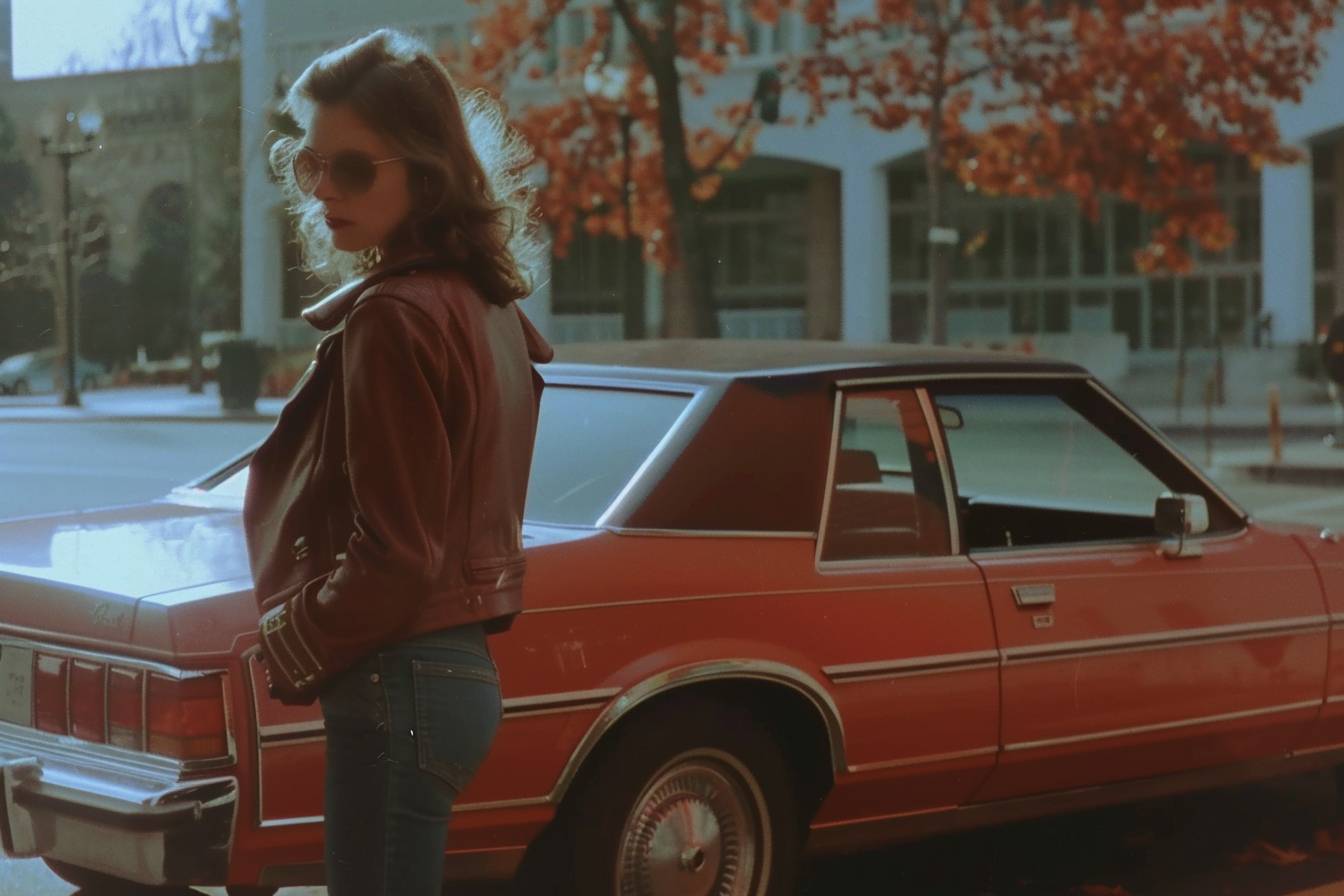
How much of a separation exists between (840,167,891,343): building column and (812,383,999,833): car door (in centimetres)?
3716

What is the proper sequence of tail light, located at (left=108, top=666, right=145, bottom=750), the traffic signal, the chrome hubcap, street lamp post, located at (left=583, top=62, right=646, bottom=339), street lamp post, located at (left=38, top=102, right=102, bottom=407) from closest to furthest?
tail light, located at (left=108, top=666, right=145, bottom=750), the chrome hubcap, street lamp post, located at (left=38, top=102, right=102, bottom=407), street lamp post, located at (left=583, top=62, right=646, bottom=339), the traffic signal

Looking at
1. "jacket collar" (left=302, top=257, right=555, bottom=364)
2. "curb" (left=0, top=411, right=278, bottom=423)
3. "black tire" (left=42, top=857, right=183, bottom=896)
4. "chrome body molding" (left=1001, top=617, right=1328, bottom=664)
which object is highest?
"jacket collar" (left=302, top=257, right=555, bottom=364)

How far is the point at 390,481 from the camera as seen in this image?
8.20 feet

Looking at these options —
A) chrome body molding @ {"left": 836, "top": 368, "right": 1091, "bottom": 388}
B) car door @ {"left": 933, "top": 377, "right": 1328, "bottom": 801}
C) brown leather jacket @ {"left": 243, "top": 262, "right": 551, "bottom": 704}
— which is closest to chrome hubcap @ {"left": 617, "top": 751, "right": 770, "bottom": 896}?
car door @ {"left": 933, "top": 377, "right": 1328, "bottom": 801}

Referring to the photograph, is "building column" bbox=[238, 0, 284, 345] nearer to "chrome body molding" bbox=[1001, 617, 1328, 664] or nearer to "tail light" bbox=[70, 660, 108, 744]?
"chrome body molding" bbox=[1001, 617, 1328, 664]

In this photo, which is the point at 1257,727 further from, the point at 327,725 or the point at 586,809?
the point at 327,725

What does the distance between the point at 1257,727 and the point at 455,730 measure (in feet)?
10.5

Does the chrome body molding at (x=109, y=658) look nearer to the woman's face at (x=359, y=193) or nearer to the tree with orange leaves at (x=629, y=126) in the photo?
the woman's face at (x=359, y=193)

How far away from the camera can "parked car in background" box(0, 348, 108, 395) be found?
923cm

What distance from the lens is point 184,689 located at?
11.6ft

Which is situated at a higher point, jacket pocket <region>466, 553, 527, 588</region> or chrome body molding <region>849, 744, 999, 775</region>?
jacket pocket <region>466, 553, 527, 588</region>

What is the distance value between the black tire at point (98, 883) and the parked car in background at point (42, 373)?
15.8 ft

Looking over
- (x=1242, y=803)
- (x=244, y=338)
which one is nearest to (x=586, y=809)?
Result: (x=1242, y=803)

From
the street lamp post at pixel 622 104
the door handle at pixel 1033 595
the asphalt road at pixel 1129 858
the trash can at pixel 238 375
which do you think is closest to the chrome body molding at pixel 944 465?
the door handle at pixel 1033 595
